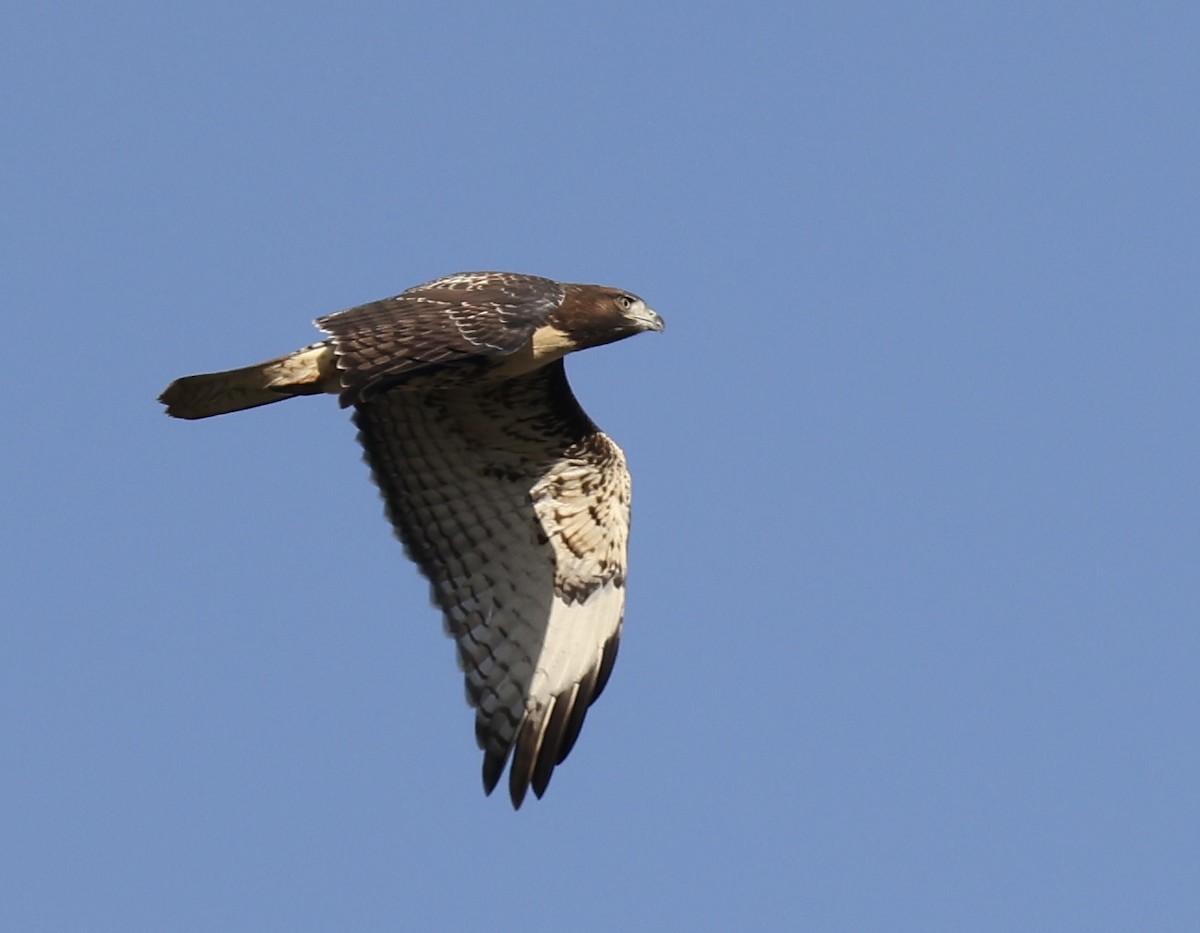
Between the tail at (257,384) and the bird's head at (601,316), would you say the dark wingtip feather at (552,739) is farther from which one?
the tail at (257,384)

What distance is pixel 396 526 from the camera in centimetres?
1238

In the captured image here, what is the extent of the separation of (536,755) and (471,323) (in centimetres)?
266

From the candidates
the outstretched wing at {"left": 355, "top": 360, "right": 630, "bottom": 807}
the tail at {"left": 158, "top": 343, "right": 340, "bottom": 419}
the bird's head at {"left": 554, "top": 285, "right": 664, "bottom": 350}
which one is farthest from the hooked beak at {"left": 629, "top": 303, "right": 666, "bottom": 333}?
the tail at {"left": 158, "top": 343, "right": 340, "bottom": 419}

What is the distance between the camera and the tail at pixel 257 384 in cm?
1098

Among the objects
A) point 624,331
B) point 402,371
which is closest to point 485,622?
point 624,331

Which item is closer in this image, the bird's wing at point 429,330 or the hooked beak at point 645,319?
the bird's wing at point 429,330

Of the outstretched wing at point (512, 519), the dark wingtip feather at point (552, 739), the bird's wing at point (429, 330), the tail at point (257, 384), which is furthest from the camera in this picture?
the outstretched wing at point (512, 519)

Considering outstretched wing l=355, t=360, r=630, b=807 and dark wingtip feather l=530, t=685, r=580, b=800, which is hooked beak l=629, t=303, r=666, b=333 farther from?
dark wingtip feather l=530, t=685, r=580, b=800

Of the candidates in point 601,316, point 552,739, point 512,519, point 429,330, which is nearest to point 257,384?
point 429,330

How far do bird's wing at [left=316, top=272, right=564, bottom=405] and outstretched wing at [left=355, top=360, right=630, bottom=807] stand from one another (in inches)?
51.4

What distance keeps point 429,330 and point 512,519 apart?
2.47 metres

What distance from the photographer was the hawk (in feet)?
38.8

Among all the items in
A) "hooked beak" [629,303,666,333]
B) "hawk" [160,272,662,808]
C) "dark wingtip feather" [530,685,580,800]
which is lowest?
Answer: "dark wingtip feather" [530,685,580,800]

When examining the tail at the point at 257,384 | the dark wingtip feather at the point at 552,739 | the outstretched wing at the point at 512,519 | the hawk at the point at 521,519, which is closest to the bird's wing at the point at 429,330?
the tail at the point at 257,384
